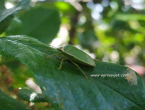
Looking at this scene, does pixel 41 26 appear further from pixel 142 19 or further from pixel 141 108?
pixel 142 19

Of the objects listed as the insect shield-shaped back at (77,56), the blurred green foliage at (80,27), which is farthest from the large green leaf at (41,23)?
the insect shield-shaped back at (77,56)

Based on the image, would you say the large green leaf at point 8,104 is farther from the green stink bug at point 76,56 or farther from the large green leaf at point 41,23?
the large green leaf at point 41,23

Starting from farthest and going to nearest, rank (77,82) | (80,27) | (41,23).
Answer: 1. (80,27)
2. (41,23)
3. (77,82)

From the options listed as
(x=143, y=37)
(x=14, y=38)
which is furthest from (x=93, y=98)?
(x=143, y=37)

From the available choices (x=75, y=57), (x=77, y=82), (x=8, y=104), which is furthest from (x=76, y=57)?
(x=8, y=104)

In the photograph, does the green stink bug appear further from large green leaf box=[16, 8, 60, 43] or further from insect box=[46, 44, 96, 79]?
large green leaf box=[16, 8, 60, 43]

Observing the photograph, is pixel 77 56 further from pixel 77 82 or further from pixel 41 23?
pixel 41 23
